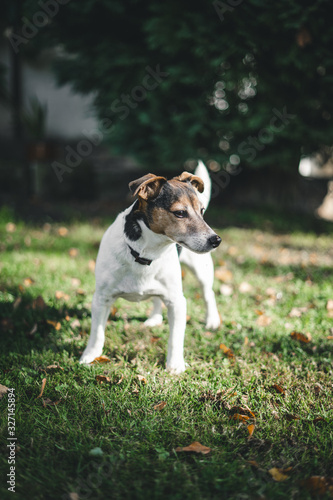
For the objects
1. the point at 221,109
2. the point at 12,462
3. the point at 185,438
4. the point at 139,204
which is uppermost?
the point at 221,109

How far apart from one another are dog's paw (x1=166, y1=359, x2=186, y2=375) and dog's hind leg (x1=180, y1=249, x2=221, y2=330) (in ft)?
2.48

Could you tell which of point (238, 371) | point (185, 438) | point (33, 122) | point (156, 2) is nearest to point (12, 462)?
point (185, 438)

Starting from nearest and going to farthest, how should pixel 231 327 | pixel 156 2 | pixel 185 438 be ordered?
pixel 185 438
pixel 231 327
pixel 156 2

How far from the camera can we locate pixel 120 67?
283 inches

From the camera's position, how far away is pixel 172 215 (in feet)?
7.64

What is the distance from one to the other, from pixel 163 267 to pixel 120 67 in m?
5.89

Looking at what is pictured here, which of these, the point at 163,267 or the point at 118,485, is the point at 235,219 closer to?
the point at 163,267

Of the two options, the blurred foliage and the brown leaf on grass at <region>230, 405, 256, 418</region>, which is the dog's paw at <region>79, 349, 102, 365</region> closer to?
the brown leaf on grass at <region>230, 405, 256, 418</region>

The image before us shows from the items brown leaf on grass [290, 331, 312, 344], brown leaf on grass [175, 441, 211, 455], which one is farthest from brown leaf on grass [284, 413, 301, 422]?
brown leaf on grass [290, 331, 312, 344]

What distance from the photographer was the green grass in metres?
1.80

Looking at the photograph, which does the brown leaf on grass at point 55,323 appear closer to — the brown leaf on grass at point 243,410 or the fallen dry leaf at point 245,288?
the brown leaf on grass at point 243,410

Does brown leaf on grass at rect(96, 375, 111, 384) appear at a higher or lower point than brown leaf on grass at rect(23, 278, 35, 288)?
higher

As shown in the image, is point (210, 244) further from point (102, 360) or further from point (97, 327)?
point (102, 360)

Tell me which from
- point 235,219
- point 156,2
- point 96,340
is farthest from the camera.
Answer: point 235,219
